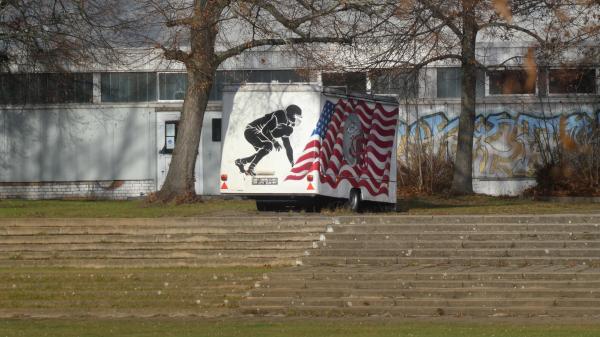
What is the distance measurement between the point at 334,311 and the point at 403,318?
103 centimetres

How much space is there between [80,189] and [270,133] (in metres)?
14.2

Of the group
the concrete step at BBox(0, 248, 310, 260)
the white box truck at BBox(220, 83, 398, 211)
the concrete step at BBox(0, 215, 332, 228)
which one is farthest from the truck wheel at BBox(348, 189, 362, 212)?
the concrete step at BBox(0, 248, 310, 260)

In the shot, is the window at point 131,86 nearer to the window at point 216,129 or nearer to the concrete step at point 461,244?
the window at point 216,129

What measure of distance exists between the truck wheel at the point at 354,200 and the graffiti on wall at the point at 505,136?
986 centimetres

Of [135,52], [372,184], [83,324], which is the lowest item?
[83,324]

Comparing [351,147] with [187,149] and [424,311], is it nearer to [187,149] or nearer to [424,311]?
[187,149]

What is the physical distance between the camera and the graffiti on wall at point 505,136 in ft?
122

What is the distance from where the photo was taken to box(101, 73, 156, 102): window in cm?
3838

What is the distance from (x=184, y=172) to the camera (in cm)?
3014

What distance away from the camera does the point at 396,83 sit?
112ft

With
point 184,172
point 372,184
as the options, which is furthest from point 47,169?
point 372,184

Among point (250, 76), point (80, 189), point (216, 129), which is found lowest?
point (80, 189)

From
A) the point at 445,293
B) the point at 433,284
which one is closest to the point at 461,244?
the point at 433,284

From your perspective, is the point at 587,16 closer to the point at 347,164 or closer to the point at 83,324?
the point at 347,164
